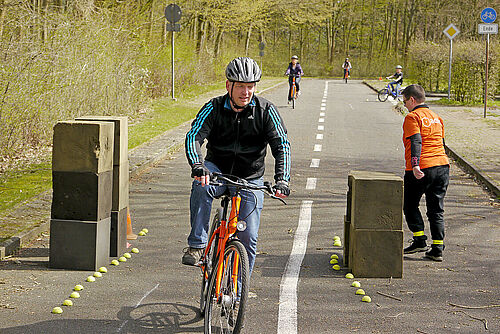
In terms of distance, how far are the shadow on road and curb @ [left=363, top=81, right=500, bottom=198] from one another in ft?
22.0

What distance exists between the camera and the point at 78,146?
21.4ft

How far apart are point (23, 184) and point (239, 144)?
254 inches

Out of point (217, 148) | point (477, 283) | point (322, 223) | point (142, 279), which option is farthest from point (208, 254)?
point (322, 223)

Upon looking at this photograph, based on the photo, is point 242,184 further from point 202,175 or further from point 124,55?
point 124,55

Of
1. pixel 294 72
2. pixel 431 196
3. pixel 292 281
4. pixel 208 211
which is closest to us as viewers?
pixel 208 211

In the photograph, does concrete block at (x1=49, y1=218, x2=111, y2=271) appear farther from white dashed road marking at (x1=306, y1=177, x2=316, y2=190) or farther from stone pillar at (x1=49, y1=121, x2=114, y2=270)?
white dashed road marking at (x1=306, y1=177, x2=316, y2=190)

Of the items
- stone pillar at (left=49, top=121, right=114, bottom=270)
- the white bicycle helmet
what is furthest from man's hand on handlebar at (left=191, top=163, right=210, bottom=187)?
stone pillar at (left=49, top=121, right=114, bottom=270)

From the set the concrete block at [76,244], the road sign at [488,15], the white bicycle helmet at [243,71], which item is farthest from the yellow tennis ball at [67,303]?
the road sign at [488,15]

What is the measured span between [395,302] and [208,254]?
1726 millimetres

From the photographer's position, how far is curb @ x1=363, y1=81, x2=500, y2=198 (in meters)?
11.0

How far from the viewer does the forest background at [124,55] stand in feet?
41.4

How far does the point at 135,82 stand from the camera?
824 inches

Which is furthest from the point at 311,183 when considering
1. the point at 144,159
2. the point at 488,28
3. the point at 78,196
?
the point at 488,28

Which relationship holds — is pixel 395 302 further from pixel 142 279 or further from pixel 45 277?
pixel 45 277
